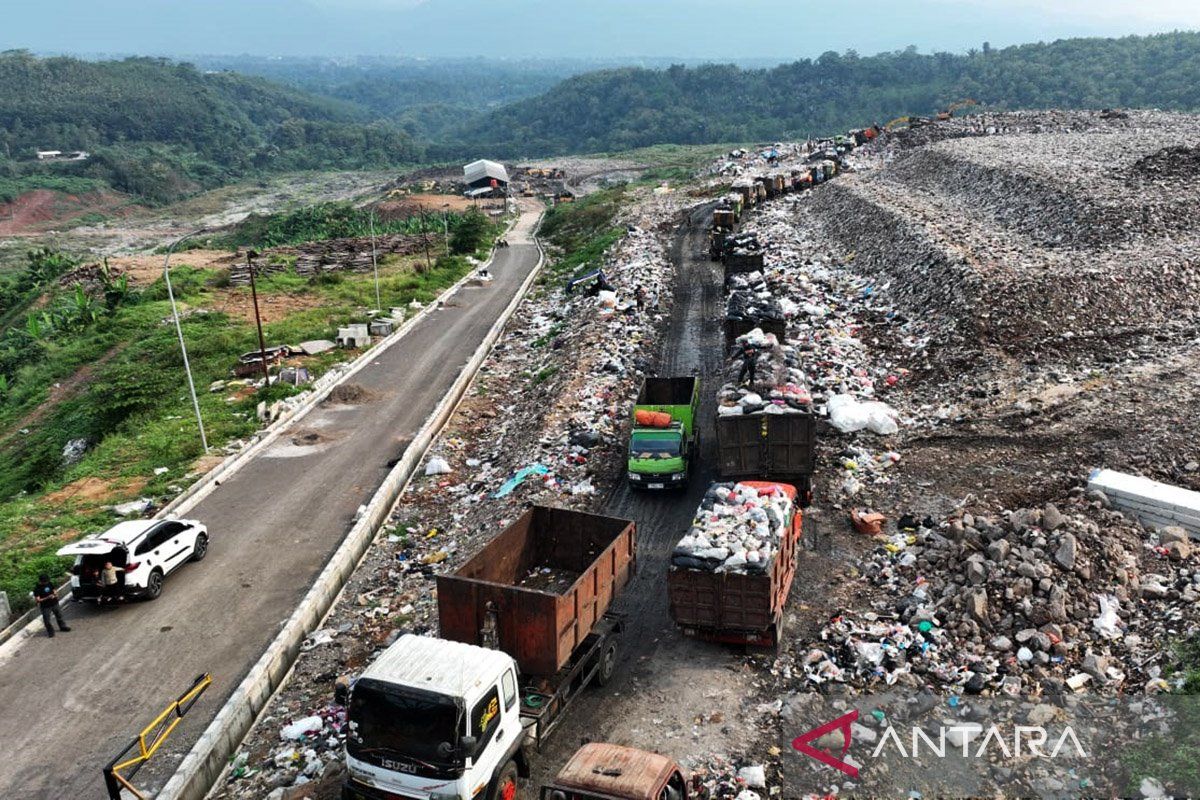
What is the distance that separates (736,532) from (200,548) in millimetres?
11076

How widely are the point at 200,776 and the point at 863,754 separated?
860cm

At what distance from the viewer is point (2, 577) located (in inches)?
699

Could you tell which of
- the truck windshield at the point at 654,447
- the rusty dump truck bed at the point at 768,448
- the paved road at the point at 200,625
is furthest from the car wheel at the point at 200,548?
the rusty dump truck bed at the point at 768,448

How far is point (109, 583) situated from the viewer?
51.1 ft

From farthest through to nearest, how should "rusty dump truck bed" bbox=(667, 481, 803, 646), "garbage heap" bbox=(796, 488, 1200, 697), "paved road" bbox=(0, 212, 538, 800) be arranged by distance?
"rusty dump truck bed" bbox=(667, 481, 803, 646) → "paved road" bbox=(0, 212, 538, 800) → "garbage heap" bbox=(796, 488, 1200, 697)

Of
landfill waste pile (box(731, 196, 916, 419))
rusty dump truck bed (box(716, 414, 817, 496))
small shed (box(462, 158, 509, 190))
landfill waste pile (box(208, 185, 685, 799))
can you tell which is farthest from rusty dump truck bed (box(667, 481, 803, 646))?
small shed (box(462, 158, 509, 190))

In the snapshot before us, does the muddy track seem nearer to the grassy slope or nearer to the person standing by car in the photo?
the person standing by car

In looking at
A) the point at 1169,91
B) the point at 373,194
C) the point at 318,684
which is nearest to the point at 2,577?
the point at 318,684

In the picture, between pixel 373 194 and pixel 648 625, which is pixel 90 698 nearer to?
A: pixel 648 625

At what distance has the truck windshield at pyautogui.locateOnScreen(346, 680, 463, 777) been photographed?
29.9 ft

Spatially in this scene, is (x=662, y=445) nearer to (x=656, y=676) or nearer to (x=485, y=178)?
(x=656, y=676)

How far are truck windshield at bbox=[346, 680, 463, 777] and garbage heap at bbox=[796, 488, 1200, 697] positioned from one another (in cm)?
585

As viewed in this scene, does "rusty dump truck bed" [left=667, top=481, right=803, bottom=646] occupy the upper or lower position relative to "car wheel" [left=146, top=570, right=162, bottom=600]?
upper

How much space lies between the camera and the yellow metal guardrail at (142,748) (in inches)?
403
